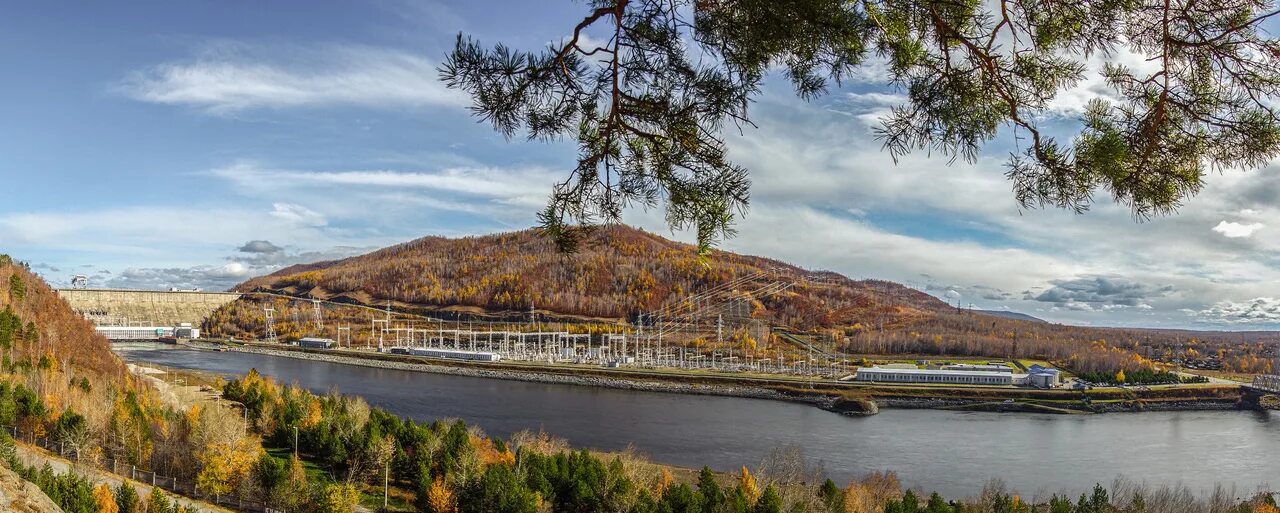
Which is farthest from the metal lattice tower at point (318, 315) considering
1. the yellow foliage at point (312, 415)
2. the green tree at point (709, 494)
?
the green tree at point (709, 494)

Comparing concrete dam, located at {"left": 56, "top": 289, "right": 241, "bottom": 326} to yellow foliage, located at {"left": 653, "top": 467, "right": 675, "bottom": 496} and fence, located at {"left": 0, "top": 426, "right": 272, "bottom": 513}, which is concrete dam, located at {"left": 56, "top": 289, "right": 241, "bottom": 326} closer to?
fence, located at {"left": 0, "top": 426, "right": 272, "bottom": 513}

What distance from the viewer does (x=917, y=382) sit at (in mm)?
26828

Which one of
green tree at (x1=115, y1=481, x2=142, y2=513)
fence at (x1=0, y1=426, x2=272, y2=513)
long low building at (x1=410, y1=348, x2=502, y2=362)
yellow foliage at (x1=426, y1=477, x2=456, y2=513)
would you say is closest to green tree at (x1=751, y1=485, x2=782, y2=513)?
yellow foliage at (x1=426, y1=477, x2=456, y2=513)

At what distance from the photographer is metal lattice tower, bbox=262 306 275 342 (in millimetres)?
47059

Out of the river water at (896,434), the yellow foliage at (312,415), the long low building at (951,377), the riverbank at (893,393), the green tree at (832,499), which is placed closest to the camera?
the green tree at (832,499)

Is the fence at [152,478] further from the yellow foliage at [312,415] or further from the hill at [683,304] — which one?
the hill at [683,304]

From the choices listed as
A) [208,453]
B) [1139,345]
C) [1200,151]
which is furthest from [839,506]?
[1139,345]

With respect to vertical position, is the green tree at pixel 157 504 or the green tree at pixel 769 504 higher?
the green tree at pixel 157 504

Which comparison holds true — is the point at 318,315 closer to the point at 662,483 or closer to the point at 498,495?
the point at 662,483

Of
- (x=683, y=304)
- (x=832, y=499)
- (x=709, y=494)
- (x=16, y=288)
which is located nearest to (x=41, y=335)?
(x=16, y=288)

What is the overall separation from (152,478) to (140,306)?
153ft

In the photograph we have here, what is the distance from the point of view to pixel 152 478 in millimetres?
9875

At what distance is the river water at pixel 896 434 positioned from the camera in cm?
1410

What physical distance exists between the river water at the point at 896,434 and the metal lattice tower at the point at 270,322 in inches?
866
